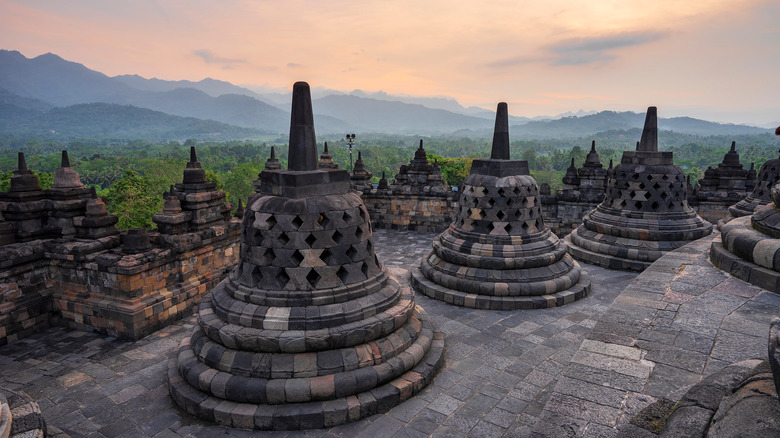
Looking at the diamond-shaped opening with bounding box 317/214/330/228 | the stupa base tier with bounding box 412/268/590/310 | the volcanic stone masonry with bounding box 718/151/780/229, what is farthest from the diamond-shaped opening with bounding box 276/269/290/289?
the volcanic stone masonry with bounding box 718/151/780/229

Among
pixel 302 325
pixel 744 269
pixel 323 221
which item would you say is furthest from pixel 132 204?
pixel 744 269

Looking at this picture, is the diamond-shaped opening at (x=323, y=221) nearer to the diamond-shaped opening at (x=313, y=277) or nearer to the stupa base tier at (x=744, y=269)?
the diamond-shaped opening at (x=313, y=277)

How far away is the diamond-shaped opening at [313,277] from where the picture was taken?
553 centimetres

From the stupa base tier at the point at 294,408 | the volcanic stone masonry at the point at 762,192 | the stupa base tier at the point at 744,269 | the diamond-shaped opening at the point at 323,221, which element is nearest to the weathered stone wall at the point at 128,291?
the stupa base tier at the point at 294,408

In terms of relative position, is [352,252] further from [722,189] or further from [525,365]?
[722,189]

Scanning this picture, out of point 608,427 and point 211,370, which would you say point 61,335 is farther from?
point 608,427

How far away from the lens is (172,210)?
8969 millimetres

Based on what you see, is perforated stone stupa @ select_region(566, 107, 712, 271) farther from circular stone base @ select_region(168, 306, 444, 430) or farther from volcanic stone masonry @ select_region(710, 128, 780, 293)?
circular stone base @ select_region(168, 306, 444, 430)

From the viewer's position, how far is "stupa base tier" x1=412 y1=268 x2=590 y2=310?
27.6ft

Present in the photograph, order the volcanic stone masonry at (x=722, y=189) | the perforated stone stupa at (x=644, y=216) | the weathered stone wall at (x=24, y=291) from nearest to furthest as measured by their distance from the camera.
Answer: the weathered stone wall at (x=24, y=291) → the perforated stone stupa at (x=644, y=216) → the volcanic stone masonry at (x=722, y=189)

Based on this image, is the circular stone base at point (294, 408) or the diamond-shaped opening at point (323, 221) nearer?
the circular stone base at point (294, 408)

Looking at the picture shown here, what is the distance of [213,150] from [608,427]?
146725mm

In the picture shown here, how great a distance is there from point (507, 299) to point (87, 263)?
27.1ft

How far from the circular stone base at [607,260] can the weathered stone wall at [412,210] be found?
236 inches
